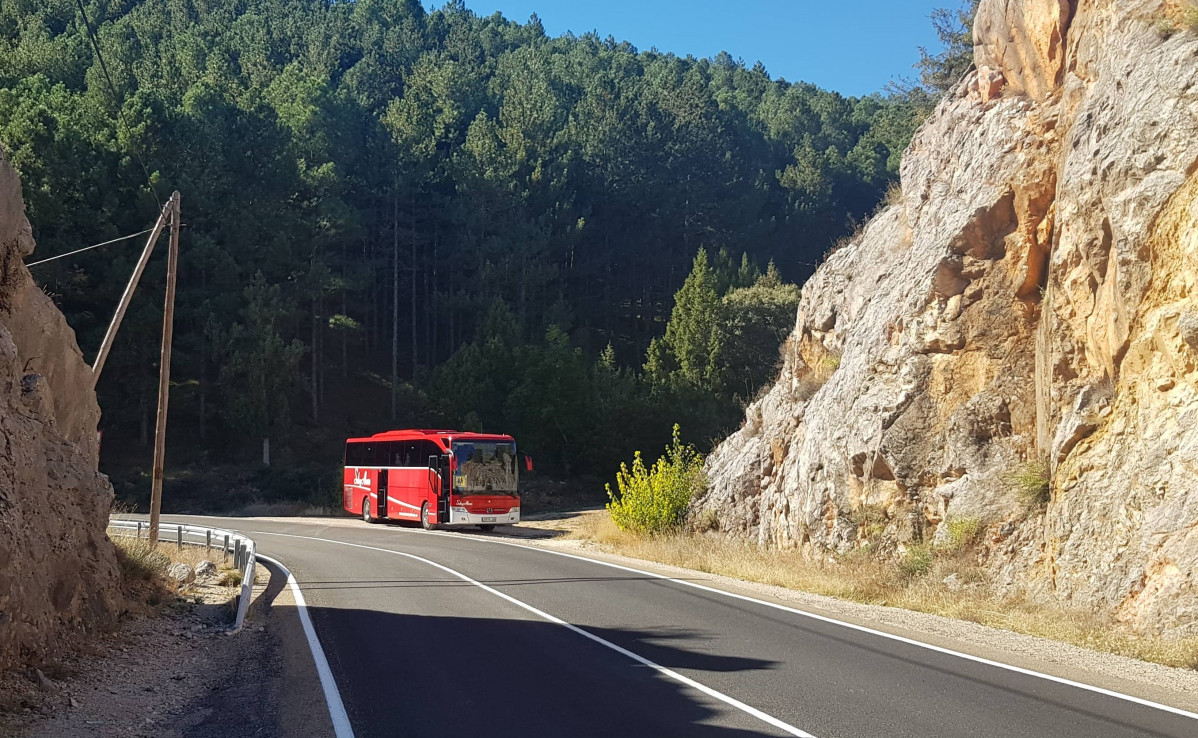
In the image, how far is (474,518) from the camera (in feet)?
119

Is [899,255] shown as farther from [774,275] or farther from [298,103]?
[298,103]

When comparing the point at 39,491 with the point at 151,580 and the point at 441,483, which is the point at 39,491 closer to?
the point at 151,580

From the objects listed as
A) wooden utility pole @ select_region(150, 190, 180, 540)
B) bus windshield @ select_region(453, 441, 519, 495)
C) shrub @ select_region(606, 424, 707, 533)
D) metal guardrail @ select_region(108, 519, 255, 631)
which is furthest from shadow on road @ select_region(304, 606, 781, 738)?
bus windshield @ select_region(453, 441, 519, 495)

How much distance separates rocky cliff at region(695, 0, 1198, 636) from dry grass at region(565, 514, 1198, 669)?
1.66 ft

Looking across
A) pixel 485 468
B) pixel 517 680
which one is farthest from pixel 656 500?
pixel 517 680

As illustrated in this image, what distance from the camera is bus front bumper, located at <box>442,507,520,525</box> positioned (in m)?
36.2

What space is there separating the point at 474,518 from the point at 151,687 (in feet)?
85.6

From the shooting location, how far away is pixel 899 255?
27.0 meters

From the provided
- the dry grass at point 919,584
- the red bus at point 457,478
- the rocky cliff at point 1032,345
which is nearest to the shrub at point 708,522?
the rocky cliff at point 1032,345

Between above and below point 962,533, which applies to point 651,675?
below

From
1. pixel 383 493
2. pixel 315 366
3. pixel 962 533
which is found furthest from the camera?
pixel 315 366

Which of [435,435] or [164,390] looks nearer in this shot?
[164,390]

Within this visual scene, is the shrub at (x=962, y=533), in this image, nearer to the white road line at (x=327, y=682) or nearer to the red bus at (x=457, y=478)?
the white road line at (x=327, y=682)

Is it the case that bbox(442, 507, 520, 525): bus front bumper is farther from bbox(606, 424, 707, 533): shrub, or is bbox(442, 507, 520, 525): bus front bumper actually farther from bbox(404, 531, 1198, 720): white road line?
bbox(404, 531, 1198, 720): white road line
